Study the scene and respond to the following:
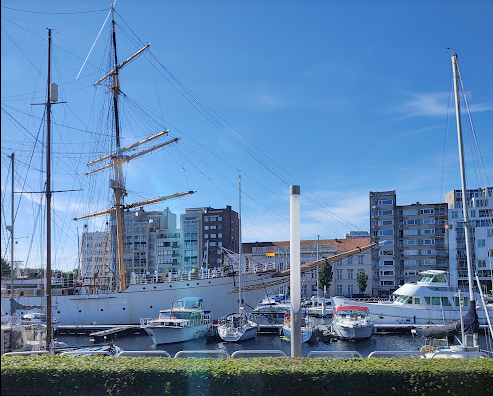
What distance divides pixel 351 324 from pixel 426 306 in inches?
436

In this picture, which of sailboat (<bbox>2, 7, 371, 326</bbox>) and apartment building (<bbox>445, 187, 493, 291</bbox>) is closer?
sailboat (<bbox>2, 7, 371, 326</bbox>)

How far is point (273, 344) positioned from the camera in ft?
122

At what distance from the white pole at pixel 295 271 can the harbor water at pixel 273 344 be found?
23.5 m

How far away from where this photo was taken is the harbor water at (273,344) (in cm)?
3500

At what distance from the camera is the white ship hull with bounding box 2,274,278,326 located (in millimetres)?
46438

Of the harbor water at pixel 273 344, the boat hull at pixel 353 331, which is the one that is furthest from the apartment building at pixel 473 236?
the boat hull at pixel 353 331

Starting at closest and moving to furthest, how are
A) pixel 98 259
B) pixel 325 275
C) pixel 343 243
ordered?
pixel 325 275
pixel 343 243
pixel 98 259

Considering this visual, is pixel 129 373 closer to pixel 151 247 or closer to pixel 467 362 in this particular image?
pixel 467 362

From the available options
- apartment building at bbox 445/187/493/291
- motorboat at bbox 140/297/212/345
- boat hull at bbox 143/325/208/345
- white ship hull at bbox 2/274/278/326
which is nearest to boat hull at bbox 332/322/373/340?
motorboat at bbox 140/297/212/345

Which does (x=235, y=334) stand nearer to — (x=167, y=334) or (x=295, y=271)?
(x=167, y=334)

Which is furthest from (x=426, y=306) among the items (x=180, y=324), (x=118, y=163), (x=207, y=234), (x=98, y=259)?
(x=98, y=259)

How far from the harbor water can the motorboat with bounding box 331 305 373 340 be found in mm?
539

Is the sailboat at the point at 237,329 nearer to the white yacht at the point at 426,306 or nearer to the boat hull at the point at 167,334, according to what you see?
the boat hull at the point at 167,334

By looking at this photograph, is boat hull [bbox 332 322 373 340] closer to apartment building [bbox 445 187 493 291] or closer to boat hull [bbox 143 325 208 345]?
boat hull [bbox 143 325 208 345]
